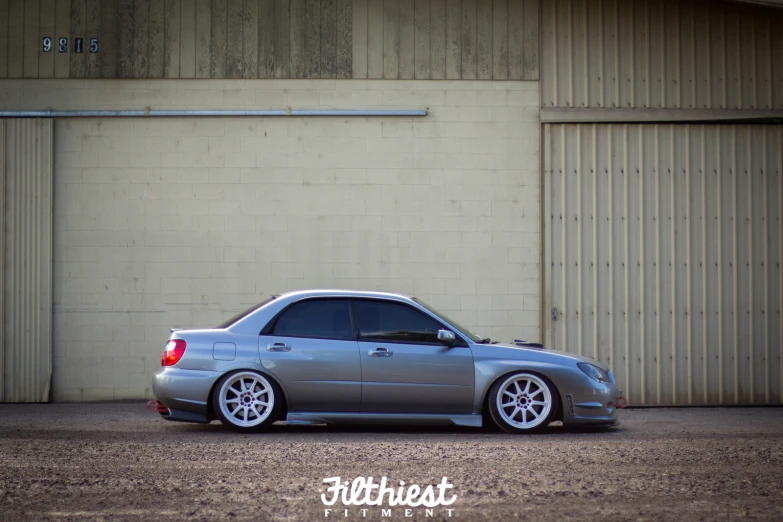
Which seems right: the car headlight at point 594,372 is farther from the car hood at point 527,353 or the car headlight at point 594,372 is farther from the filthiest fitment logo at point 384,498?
the filthiest fitment logo at point 384,498

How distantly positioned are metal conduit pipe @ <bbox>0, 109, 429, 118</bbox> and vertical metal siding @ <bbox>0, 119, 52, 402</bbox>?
17 cm

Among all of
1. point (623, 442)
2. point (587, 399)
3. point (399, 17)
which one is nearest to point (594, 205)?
point (399, 17)

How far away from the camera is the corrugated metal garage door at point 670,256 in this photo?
1386cm

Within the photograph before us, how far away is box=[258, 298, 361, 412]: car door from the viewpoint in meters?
9.48

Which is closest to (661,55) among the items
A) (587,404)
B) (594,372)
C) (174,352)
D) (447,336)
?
(594,372)

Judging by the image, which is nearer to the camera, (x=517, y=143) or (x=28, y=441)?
(x=28, y=441)

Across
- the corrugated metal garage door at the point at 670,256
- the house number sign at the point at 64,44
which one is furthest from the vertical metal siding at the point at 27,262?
the corrugated metal garage door at the point at 670,256

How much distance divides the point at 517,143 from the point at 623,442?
6.40m

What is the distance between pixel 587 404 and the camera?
951 cm

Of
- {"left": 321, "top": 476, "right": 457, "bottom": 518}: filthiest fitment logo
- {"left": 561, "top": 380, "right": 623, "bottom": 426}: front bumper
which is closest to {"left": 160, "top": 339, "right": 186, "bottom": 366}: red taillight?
{"left": 321, "top": 476, "right": 457, "bottom": 518}: filthiest fitment logo

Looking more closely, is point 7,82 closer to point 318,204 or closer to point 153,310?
point 153,310

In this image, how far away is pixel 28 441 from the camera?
27.9 ft

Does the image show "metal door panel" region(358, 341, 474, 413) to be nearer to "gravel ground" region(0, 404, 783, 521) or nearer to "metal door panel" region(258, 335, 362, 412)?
"metal door panel" region(258, 335, 362, 412)

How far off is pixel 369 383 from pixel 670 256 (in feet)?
20.4
